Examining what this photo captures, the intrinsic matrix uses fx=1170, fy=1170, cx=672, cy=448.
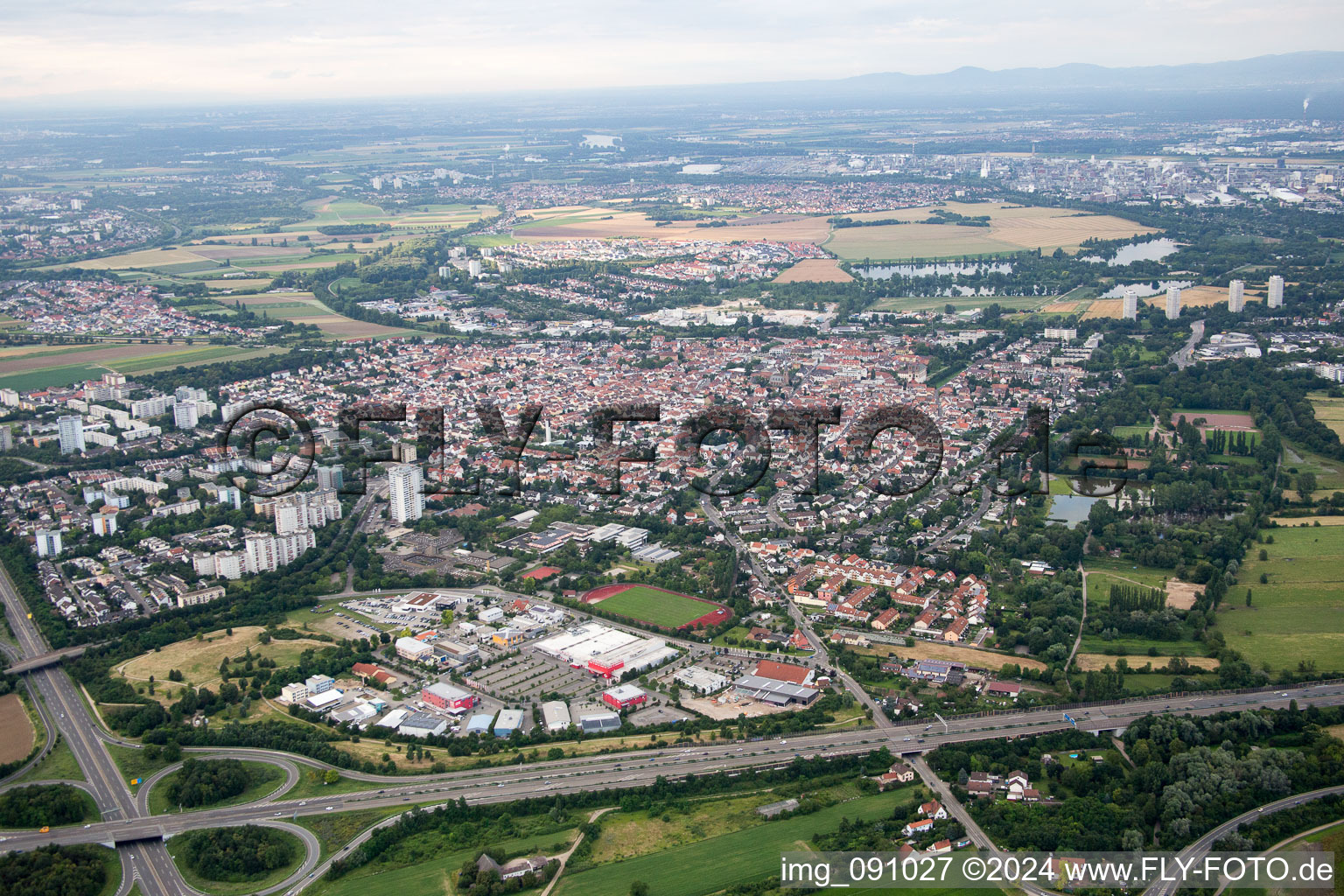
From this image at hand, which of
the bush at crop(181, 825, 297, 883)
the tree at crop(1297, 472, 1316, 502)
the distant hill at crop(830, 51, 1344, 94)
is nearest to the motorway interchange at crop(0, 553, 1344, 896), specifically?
the bush at crop(181, 825, 297, 883)

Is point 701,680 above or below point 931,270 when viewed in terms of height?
below

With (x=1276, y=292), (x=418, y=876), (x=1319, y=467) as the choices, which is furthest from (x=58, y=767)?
(x=1276, y=292)

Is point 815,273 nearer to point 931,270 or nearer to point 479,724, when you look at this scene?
point 931,270

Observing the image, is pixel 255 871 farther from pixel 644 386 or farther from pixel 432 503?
pixel 644 386

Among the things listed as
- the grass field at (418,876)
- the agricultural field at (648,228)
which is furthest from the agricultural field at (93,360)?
the grass field at (418,876)

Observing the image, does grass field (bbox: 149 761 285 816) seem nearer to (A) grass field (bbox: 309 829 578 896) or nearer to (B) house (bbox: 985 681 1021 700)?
(A) grass field (bbox: 309 829 578 896)

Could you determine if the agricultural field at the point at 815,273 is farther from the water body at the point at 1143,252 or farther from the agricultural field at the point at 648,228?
the water body at the point at 1143,252

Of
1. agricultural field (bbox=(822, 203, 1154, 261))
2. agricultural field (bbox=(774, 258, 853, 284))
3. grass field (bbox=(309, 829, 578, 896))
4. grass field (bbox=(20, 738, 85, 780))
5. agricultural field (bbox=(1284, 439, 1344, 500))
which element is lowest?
grass field (bbox=(309, 829, 578, 896))
